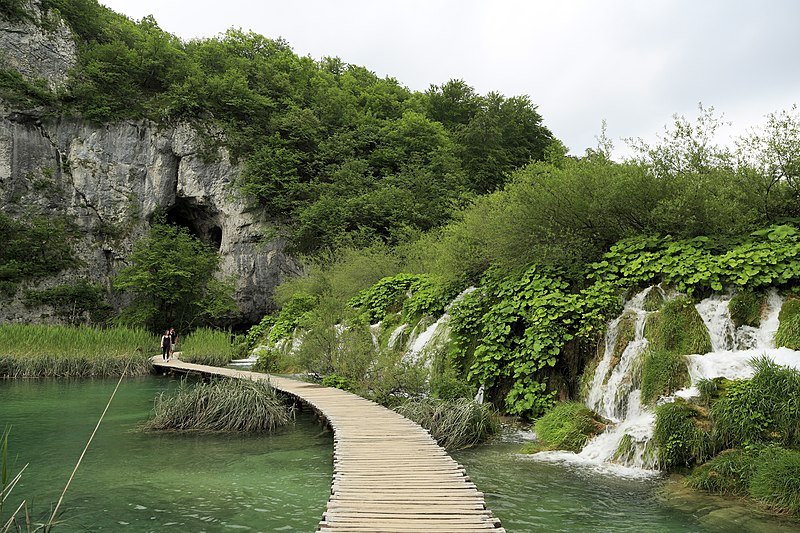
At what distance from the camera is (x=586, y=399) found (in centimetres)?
980

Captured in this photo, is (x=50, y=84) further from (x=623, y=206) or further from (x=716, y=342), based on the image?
(x=716, y=342)

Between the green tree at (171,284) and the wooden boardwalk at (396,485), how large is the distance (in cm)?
2194

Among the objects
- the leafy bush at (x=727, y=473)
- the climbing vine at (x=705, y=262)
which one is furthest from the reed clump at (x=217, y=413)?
the leafy bush at (x=727, y=473)

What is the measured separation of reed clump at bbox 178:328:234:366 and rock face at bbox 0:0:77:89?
17.8 metres

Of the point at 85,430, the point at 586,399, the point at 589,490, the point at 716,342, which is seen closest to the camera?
the point at 589,490

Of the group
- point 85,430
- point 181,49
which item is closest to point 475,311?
point 85,430

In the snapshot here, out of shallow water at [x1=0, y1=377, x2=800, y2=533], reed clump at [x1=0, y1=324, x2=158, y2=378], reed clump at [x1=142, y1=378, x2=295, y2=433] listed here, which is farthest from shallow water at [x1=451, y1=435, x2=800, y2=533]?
reed clump at [x1=0, y1=324, x2=158, y2=378]

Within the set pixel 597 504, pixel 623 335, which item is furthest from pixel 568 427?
pixel 597 504

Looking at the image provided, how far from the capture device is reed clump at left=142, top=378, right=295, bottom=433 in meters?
10.6

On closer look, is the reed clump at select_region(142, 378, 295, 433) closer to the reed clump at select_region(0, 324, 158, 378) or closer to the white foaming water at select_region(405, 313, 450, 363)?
the white foaming water at select_region(405, 313, 450, 363)

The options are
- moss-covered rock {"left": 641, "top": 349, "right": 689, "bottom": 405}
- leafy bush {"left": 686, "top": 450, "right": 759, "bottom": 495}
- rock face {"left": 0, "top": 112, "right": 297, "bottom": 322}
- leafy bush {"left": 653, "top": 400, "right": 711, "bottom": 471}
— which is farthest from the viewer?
rock face {"left": 0, "top": 112, "right": 297, "bottom": 322}

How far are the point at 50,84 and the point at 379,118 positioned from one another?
18.6 meters

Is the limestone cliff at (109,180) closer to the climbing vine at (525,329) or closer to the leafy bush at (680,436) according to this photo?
the climbing vine at (525,329)

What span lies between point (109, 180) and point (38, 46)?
7.81 m
